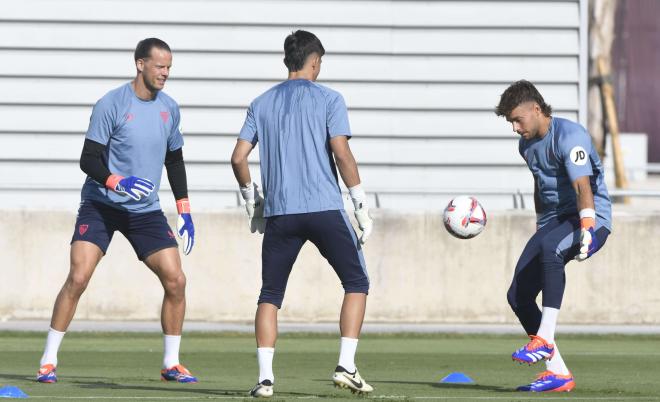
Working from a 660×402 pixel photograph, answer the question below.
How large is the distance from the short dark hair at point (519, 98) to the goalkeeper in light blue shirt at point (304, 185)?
1.19 metres

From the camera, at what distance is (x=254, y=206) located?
899 centimetres

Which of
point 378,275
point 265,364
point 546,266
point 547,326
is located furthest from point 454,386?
point 378,275

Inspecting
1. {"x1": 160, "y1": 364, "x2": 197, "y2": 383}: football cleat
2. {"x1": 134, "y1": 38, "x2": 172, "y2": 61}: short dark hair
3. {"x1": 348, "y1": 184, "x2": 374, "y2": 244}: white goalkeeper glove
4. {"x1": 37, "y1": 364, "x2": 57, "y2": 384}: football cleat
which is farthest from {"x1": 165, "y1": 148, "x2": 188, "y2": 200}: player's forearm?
{"x1": 348, "y1": 184, "x2": 374, "y2": 244}: white goalkeeper glove

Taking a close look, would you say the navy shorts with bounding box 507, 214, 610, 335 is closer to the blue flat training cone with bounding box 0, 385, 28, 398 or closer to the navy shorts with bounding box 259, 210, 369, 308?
the navy shorts with bounding box 259, 210, 369, 308

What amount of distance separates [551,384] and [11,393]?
125 inches

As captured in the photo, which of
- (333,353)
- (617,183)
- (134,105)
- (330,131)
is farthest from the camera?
(617,183)

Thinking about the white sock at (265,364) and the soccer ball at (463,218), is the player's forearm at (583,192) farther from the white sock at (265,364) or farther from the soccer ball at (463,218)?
the white sock at (265,364)

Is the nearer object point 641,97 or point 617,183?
point 617,183

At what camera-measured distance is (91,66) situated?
1744 centimetres

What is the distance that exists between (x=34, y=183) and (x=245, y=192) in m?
8.89

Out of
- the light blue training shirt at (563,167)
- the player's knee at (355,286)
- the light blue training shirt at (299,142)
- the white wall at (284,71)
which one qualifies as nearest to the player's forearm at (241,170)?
the light blue training shirt at (299,142)

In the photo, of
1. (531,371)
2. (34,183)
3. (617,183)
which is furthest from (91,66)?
(617,183)

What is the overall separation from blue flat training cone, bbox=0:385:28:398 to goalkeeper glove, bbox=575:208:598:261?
3.28 metres

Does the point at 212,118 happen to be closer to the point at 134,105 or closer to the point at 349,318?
the point at 134,105
